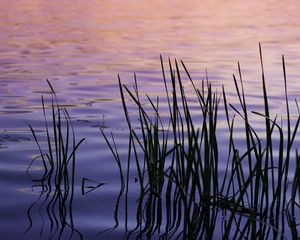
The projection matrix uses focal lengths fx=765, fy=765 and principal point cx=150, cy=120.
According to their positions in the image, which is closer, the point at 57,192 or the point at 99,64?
the point at 57,192

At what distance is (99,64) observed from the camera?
992 cm

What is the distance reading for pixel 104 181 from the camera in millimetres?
4445

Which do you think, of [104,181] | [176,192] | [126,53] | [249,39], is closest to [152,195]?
[176,192]

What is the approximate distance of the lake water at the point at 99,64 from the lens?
4.08 m

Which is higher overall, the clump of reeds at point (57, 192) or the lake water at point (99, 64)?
the clump of reeds at point (57, 192)

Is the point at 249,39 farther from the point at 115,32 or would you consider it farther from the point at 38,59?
the point at 38,59

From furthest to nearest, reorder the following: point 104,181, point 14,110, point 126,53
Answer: point 126,53
point 14,110
point 104,181

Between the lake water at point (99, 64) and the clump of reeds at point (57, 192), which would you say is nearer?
the clump of reeds at point (57, 192)

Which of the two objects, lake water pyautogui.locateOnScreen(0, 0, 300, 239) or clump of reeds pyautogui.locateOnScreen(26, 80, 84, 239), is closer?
clump of reeds pyautogui.locateOnScreen(26, 80, 84, 239)

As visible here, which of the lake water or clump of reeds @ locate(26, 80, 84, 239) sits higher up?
clump of reeds @ locate(26, 80, 84, 239)

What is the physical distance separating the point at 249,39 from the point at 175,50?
222 cm

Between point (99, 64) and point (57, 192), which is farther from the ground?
point (57, 192)

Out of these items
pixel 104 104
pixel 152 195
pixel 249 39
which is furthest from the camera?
pixel 249 39

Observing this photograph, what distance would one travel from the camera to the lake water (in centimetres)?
408
